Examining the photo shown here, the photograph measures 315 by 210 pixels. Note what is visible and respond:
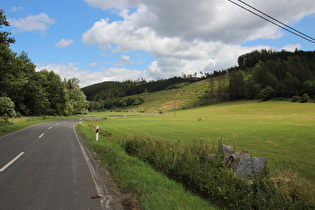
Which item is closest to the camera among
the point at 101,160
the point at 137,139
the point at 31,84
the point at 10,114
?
the point at 101,160

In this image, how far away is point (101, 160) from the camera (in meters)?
8.26

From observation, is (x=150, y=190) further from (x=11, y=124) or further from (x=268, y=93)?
(x=268, y=93)

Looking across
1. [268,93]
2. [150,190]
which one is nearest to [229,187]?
[150,190]

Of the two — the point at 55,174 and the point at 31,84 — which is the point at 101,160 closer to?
the point at 55,174

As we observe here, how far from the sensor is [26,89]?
144ft

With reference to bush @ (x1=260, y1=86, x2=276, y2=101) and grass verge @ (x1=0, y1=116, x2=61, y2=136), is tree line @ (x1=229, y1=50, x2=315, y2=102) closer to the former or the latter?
bush @ (x1=260, y1=86, x2=276, y2=101)

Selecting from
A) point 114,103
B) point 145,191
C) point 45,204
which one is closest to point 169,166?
point 145,191

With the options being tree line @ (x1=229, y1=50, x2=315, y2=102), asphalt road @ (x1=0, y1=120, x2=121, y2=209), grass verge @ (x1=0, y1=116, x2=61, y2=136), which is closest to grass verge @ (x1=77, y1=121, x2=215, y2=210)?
asphalt road @ (x1=0, y1=120, x2=121, y2=209)

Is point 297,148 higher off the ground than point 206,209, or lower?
lower

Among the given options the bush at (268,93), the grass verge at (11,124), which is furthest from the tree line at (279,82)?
the grass verge at (11,124)

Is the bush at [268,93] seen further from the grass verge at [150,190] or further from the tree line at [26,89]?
the grass verge at [150,190]

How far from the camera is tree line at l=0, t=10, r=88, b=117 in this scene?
17.9 metres

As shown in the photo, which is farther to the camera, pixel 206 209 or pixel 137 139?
pixel 137 139

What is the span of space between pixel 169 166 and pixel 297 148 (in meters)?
12.4
